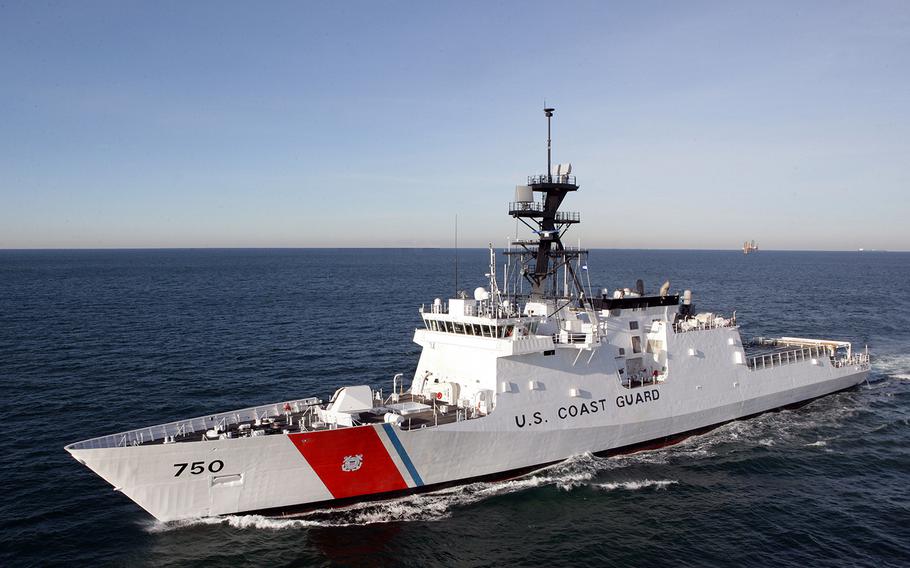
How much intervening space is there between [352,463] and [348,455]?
0.32 meters

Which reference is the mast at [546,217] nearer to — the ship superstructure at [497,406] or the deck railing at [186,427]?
the ship superstructure at [497,406]

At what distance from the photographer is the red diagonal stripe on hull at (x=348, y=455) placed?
1667cm

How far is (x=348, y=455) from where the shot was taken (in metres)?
17.1

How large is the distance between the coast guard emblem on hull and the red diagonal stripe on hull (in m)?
0.07

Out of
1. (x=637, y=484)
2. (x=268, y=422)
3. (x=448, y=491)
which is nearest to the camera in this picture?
(x=268, y=422)

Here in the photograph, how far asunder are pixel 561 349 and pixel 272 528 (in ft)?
37.1

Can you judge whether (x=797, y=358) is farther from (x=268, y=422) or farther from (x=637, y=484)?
(x=268, y=422)

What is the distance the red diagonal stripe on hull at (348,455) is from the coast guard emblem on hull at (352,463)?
0.07 metres

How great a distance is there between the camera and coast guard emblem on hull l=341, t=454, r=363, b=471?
17109 mm

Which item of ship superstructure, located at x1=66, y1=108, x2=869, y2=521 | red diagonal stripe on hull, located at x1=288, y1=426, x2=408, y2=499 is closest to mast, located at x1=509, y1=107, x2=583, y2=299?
ship superstructure, located at x1=66, y1=108, x2=869, y2=521

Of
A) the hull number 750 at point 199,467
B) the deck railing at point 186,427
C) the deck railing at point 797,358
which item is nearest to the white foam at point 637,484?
the deck railing at point 797,358

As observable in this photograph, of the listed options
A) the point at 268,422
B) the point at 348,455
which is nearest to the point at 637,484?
the point at 348,455

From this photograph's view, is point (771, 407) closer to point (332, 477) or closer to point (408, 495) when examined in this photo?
point (408, 495)

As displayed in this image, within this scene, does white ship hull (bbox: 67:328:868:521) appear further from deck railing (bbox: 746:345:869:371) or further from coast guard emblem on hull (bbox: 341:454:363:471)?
deck railing (bbox: 746:345:869:371)
